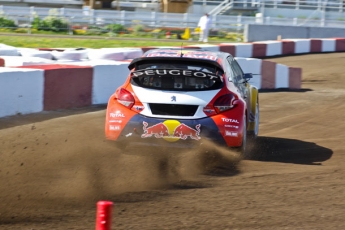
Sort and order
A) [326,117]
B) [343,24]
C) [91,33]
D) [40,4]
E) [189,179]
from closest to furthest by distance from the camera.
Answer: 1. [189,179]
2. [326,117]
3. [91,33]
4. [343,24]
5. [40,4]

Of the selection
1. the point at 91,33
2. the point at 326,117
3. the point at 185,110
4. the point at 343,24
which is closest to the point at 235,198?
the point at 185,110

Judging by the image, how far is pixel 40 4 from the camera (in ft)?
144

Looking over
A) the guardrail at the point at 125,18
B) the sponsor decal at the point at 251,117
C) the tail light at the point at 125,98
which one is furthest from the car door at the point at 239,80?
the guardrail at the point at 125,18

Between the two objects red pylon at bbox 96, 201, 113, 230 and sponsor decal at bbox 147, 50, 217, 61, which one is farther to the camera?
sponsor decal at bbox 147, 50, 217, 61

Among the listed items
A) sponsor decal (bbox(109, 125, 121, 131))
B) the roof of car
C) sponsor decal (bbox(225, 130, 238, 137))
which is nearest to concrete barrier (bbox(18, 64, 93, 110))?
the roof of car

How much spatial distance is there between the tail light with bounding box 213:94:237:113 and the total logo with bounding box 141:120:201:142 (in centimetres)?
32

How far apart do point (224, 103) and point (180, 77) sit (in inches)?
23.7

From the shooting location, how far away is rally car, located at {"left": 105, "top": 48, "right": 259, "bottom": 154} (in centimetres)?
787

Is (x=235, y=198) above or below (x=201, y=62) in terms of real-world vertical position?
below

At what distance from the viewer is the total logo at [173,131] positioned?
309 inches

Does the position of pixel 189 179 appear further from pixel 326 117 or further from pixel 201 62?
pixel 326 117

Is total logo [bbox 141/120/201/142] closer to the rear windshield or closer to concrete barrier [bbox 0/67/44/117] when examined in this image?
the rear windshield

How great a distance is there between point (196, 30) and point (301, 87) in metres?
16.5

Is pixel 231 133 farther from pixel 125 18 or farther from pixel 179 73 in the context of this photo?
pixel 125 18
